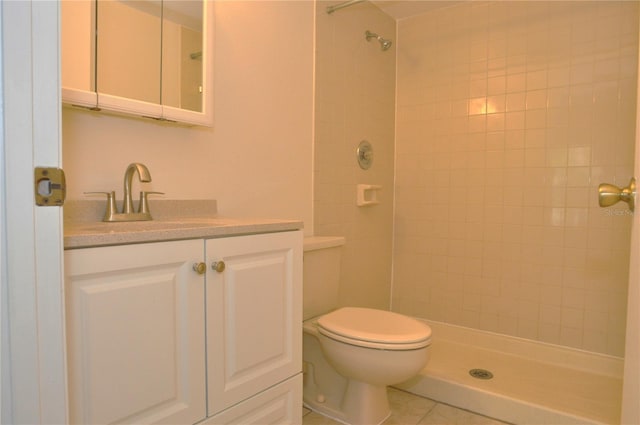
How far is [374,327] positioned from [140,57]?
132 centimetres

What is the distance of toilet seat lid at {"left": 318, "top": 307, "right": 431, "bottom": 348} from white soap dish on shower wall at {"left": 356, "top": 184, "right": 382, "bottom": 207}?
758mm

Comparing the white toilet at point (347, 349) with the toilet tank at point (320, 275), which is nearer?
the white toilet at point (347, 349)

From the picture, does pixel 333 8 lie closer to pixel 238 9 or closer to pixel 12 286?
pixel 238 9

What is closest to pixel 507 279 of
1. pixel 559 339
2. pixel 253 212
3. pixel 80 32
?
pixel 559 339

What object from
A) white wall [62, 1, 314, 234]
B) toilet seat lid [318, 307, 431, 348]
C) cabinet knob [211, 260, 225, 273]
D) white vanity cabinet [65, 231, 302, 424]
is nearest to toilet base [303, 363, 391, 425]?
toilet seat lid [318, 307, 431, 348]

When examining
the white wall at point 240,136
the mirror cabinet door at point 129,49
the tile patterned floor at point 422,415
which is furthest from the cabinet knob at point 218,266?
the tile patterned floor at point 422,415

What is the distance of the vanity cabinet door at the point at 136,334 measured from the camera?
80cm

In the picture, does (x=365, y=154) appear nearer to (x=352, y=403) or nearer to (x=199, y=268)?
(x=352, y=403)

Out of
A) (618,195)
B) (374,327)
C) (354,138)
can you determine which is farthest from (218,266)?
(354,138)

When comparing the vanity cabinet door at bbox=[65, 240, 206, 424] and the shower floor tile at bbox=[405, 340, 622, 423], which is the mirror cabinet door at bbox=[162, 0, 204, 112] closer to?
the vanity cabinet door at bbox=[65, 240, 206, 424]

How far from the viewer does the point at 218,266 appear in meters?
1.04

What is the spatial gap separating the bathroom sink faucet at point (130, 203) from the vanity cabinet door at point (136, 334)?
39 centimetres

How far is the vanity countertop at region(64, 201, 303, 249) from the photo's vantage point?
0.82 m

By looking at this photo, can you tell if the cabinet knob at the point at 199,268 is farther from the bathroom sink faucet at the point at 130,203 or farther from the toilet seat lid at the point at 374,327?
the toilet seat lid at the point at 374,327
